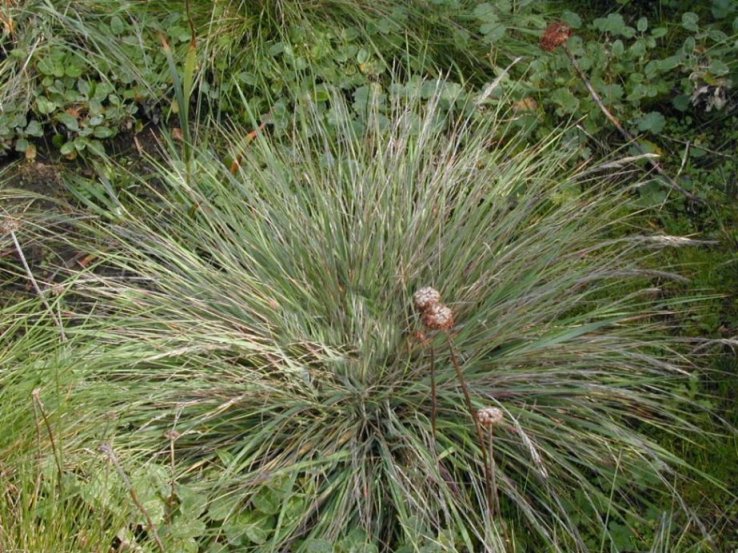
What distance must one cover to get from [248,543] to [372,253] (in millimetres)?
865

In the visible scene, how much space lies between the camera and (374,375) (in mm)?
2543

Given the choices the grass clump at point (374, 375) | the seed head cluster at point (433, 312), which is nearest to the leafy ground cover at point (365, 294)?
the grass clump at point (374, 375)

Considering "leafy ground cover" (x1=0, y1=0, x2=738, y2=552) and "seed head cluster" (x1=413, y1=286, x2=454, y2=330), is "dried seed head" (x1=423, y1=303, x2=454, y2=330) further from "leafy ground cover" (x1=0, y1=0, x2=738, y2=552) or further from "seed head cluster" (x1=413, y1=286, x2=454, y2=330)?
"leafy ground cover" (x1=0, y1=0, x2=738, y2=552)

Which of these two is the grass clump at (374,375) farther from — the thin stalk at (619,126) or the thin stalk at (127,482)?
the thin stalk at (619,126)

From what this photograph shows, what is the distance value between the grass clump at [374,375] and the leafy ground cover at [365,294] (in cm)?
1

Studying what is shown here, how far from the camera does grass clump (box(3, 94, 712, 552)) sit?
233cm

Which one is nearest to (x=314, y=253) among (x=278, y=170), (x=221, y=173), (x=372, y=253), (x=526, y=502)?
(x=372, y=253)

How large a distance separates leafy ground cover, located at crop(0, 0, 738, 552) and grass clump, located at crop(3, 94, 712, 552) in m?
0.01

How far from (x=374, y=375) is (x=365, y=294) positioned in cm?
26

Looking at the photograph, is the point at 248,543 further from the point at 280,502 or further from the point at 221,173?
the point at 221,173

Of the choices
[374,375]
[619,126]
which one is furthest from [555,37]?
[374,375]

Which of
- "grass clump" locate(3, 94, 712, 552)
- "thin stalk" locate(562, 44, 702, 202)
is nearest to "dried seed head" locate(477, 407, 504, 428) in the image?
"grass clump" locate(3, 94, 712, 552)

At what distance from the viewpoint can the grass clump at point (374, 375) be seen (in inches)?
91.7

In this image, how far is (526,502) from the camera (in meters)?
2.37
